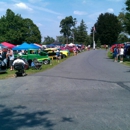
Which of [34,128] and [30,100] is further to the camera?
[30,100]

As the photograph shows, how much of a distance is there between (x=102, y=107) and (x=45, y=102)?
194cm

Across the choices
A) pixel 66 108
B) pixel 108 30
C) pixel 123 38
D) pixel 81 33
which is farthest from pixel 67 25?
pixel 66 108

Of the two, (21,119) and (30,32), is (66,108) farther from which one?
(30,32)

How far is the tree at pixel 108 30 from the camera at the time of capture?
90.6 meters

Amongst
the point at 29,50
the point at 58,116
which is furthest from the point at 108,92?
the point at 29,50

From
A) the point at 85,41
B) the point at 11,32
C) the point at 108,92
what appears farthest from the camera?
the point at 85,41

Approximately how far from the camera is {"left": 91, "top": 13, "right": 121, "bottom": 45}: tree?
297ft

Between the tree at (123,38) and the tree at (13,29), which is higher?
the tree at (13,29)

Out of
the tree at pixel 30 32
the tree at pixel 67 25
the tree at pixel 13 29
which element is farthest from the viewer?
the tree at pixel 67 25

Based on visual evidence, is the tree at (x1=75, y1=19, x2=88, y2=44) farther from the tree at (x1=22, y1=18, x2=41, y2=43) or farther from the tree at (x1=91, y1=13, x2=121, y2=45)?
the tree at (x1=22, y1=18, x2=41, y2=43)

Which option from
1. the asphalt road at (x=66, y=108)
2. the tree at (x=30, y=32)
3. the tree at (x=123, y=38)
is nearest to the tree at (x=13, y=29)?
the tree at (x=30, y=32)

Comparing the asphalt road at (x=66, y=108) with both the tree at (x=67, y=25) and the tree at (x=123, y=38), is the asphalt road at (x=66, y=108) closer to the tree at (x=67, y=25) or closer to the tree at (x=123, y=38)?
the tree at (x=123, y=38)

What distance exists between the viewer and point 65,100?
24.8ft

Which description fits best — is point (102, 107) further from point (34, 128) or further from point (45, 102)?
point (34, 128)
